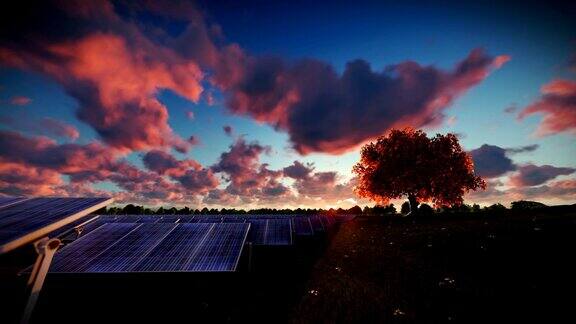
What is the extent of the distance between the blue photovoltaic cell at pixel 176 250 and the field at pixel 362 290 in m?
2.12

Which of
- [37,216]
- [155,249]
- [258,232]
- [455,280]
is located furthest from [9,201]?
[455,280]

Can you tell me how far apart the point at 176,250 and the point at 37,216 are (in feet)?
19.6

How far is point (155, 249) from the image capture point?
12992mm

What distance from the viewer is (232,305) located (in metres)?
12.7

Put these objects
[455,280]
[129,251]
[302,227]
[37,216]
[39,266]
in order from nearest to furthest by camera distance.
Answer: [39,266]
[37,216]
[129,251]
[455,280]
[302,227]

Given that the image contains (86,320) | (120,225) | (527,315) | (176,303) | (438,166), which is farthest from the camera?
(438,166)

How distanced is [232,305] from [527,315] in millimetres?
11664

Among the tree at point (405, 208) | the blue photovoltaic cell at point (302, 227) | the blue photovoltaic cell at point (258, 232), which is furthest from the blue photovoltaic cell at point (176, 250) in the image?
the tree at point (405, 208)

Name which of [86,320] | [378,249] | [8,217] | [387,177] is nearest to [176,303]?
[86,320]

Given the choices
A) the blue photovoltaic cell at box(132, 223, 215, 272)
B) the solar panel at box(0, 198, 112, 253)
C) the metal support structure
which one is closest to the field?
the blue photovoltaic cell at box(132, 223, 215, 272)

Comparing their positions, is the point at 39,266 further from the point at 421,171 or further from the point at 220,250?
the point at 421,171

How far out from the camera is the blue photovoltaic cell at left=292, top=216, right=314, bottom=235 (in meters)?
25.1

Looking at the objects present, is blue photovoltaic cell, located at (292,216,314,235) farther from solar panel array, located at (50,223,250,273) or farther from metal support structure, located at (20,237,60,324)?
metal support structure, located at (20,237,60,324)

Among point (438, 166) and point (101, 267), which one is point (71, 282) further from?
point (438, 166)
